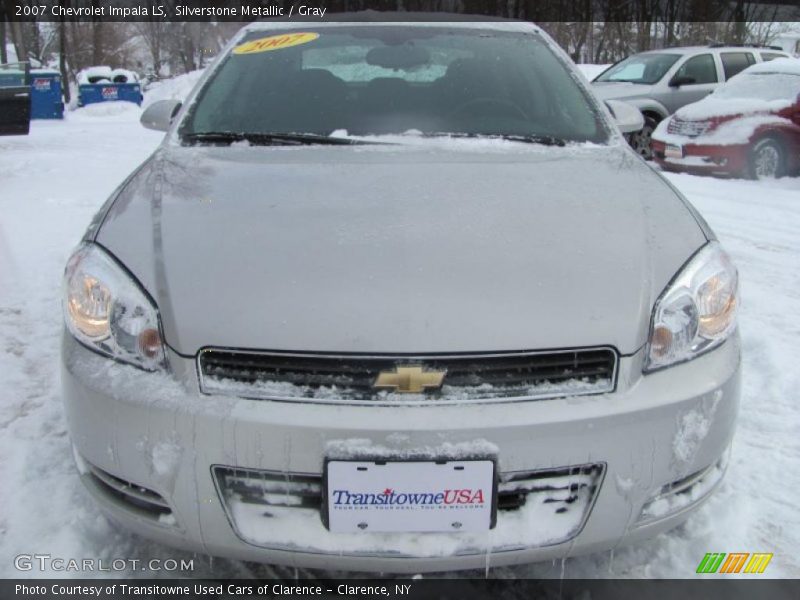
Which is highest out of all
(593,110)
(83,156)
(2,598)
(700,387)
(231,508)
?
(593,110)

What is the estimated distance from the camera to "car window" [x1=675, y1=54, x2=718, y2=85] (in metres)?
10.3

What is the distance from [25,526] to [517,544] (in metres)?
1.34

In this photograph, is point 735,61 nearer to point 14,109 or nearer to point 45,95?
point 14,109

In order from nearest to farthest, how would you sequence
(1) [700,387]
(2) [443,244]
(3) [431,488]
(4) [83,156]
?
(3) [431,488], (1) [700,387], (2) [443,244], (4) [83,156]

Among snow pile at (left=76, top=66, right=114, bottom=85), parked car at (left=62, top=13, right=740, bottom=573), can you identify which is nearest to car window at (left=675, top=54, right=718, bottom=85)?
parked car at (left=62, top=13, right=740, bottom=573)

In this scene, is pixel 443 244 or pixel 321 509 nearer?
pixel 321 509

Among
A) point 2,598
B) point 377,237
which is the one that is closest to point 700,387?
point 377,237

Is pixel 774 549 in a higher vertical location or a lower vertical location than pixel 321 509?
lower

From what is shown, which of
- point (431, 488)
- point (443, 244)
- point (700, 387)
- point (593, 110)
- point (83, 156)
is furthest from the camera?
point (83, 156)

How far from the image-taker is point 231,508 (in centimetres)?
146

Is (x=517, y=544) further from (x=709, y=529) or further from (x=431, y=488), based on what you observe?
(x=709, y=529)

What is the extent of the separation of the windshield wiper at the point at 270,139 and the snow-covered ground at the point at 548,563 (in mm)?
1095

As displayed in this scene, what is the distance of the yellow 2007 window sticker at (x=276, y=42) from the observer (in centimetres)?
283
